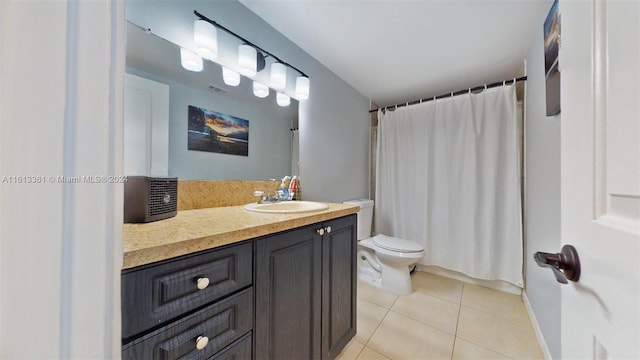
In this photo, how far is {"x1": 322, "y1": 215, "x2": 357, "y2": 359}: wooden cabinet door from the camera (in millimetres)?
1061

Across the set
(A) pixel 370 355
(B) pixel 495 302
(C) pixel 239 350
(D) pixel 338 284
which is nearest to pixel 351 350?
(A) pixel 370 355

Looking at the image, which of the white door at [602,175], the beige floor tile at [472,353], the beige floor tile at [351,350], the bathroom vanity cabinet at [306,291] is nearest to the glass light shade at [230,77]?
the bathroom vanity cabinet at [306,291]

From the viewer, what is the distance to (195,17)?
1138mm

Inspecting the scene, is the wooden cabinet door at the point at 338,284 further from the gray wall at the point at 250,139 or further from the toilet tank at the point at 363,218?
the toilet tank at the point at 363,218

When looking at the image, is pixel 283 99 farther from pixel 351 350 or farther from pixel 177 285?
pixel 351 350

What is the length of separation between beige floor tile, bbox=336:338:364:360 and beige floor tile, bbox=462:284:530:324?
102cm

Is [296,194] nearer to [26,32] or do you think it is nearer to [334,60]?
[334,60]

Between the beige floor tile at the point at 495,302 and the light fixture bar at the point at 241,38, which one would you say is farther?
the beige floor tile at the point at 495,302

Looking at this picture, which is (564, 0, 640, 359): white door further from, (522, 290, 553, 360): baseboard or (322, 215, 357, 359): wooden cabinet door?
(522, 290, 553, 360): baseboard

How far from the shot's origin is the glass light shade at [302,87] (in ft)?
5.53

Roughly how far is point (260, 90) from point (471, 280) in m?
2.56

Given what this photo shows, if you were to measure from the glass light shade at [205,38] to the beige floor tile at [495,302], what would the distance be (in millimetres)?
2516

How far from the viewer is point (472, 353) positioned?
1.28 meters

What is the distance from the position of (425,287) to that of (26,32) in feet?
8.26
